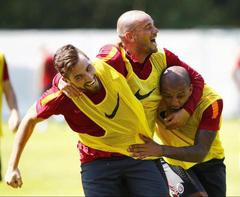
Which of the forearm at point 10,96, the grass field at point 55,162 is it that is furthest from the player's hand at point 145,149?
the grass field at point 55,162

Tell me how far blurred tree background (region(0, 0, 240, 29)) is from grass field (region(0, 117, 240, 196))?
13660 mm

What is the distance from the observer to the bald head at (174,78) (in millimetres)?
8195

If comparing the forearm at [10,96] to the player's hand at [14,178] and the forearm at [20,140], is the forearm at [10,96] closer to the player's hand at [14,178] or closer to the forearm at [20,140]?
the forearm at [20,140]

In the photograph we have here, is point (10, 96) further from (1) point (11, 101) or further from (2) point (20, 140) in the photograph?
(2) point (20, 140)

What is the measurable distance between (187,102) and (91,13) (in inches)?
1212

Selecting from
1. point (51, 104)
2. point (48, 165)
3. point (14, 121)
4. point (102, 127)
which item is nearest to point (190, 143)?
point (102, 127)

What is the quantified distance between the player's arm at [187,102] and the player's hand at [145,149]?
2.05 feet

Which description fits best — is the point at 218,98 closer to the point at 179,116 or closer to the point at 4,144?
the point at 179,116

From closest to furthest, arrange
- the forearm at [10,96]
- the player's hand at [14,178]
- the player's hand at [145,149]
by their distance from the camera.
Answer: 1. the player's hand at [14,178]
2. the player's hand at [145,149]
3. the forearm at [10,96]

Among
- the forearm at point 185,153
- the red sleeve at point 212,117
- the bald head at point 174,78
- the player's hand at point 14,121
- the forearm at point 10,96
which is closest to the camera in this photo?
the forearm at point 185,153

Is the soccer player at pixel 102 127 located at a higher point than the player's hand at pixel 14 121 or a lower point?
higher

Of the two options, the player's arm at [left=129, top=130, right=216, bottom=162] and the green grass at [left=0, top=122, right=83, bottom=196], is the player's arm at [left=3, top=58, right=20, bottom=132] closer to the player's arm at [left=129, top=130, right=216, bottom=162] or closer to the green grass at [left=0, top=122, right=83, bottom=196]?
the green grass at [left=0, top=122, right=83, bottom=196]

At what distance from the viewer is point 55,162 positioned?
17.1 m

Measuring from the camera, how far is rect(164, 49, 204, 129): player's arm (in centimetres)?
841
